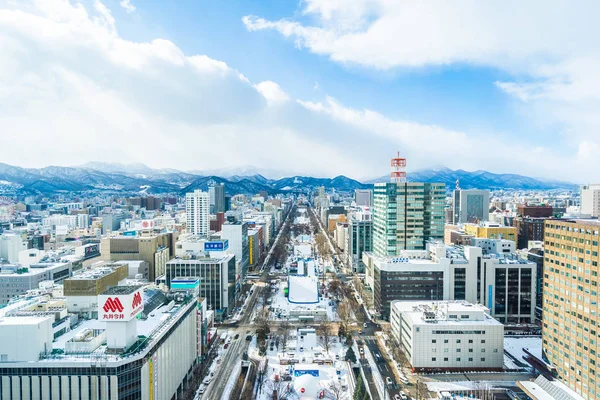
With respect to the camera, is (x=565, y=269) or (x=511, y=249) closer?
(x=565, y=269)

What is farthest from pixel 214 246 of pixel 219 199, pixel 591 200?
pixel 591 200

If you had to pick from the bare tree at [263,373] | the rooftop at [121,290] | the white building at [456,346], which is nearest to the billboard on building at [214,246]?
the bare tree at [263,373]

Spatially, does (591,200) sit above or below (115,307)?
above

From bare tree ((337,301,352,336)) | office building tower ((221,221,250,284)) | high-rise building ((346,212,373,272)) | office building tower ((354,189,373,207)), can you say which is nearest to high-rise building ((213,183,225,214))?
office building tower ((354,189,373,207))

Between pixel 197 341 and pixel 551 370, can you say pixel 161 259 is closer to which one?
pixel 197 341

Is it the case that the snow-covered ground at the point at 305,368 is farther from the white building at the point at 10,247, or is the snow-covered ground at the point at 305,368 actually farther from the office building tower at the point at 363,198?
the office building tower at the point at 363,198

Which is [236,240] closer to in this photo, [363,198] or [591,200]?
[591,200]

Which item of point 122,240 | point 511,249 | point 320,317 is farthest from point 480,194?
point 122,240

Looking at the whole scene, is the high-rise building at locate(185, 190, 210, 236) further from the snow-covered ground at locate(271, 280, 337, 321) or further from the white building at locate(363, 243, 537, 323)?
the white building at locate(363, 243, 537, 323)
